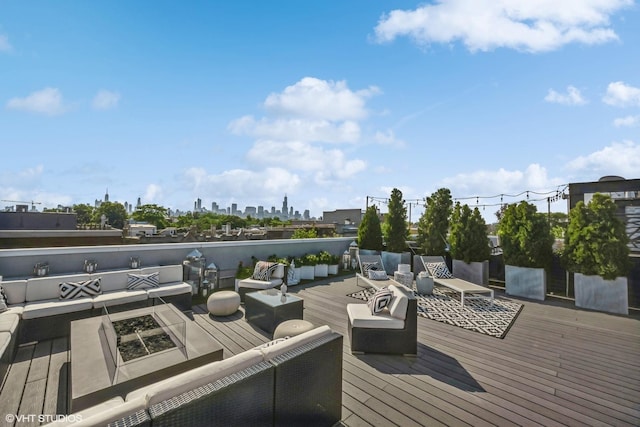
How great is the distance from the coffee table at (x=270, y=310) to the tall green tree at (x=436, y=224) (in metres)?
5.67

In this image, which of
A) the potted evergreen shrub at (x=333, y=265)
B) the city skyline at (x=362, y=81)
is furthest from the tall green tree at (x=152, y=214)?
the potted evergreen shrub at (x=333, y=265)

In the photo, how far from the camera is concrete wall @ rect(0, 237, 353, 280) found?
505 centimetres

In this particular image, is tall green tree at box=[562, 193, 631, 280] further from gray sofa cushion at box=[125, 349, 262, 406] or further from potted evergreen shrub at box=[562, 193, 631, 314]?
gray sofa cushion at box=[125, 349, 262, 406]

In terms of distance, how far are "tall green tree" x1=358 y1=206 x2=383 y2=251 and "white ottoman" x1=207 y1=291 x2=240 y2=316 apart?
230 inches

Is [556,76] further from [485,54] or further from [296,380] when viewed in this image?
[296,380]

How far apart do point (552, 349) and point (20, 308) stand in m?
7.63

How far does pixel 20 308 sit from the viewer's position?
4.00 meters

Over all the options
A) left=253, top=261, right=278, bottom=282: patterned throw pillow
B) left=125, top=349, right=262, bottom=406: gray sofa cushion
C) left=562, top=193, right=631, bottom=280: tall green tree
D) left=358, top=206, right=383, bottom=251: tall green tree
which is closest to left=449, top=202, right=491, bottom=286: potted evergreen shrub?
left=562, top=193, right=631, bottom=280: tall green tree

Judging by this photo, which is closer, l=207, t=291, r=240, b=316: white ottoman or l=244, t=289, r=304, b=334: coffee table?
l=244, t=289, r=304, b=334: coffee table

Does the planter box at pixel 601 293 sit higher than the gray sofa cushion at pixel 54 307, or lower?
lower

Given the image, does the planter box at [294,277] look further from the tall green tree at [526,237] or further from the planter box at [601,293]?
the planter box at [601,293]

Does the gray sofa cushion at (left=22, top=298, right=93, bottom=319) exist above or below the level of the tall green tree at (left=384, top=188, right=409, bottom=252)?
below

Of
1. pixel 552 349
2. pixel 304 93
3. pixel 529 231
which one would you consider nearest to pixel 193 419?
pixel 552 349

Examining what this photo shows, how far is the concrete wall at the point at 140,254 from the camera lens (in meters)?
5.05
